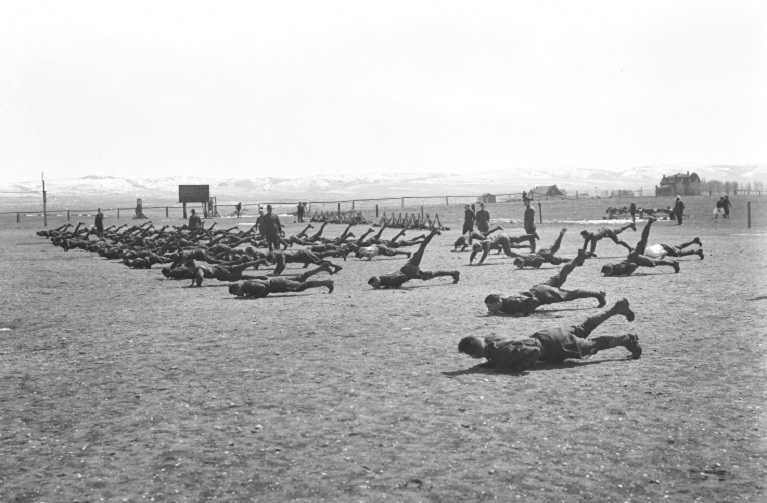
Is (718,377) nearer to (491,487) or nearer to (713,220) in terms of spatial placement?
(491,487)

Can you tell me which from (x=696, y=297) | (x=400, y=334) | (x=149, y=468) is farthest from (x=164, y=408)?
(x=696, y=297)

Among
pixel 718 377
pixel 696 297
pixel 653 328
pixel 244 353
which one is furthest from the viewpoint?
pixel 696 297

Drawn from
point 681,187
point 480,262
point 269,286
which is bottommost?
point 480,262

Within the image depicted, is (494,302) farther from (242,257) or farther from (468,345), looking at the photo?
(242,257)

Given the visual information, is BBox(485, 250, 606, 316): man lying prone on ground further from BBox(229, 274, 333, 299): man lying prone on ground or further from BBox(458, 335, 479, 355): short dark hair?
BBox(229, 274, 333, 299): man lying prone on ground

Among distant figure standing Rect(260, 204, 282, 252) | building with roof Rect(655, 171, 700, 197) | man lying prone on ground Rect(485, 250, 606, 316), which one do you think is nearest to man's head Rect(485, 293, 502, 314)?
man lying prone on ground Rect(485, 250, 606, 316)

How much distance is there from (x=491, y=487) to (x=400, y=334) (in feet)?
20.7

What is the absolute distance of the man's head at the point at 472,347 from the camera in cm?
911

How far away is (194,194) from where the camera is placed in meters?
86.7

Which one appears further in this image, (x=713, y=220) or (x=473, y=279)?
(x=713, y=220)

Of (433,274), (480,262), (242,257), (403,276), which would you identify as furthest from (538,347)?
(242,257)

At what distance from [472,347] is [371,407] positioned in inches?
69.4

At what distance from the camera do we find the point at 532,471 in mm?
5910

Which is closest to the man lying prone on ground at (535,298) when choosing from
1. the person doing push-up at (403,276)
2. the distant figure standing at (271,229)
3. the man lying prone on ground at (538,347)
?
the man lying prone on ground at (538,347)
